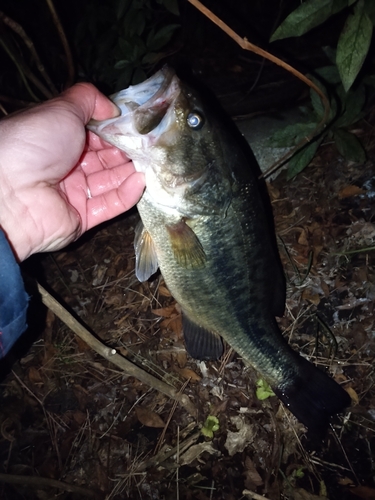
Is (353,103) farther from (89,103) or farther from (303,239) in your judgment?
(89,103)

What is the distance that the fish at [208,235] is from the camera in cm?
233

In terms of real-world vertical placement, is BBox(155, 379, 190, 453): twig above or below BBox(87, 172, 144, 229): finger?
below

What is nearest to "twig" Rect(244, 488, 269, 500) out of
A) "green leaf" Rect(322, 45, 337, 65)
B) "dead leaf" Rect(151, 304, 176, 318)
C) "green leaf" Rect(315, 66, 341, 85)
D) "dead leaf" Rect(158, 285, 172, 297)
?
"dead leaf" Rect(151, 304, 176, 318)

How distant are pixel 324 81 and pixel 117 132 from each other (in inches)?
86.9

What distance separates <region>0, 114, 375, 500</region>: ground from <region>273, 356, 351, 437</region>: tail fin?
18cm

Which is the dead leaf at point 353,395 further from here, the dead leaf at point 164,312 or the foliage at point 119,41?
the foliage at point 119,41

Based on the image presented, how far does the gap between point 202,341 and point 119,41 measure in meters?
2.91

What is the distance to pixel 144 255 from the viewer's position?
2.81 metres

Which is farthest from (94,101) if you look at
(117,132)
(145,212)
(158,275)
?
(158,275)

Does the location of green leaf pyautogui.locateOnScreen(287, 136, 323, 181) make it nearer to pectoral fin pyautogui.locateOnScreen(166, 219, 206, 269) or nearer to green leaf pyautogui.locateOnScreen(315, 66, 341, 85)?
green leaf pyautogui.locateOnScreen(315, 66, 341, 85)

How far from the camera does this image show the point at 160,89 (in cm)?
226

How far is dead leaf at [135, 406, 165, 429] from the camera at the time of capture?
335 cm

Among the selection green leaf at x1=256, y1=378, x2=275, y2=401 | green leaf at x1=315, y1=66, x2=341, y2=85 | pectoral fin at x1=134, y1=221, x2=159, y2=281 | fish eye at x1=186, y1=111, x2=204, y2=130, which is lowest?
green leaf at x1=256, y1=378, x2=275, y2=401

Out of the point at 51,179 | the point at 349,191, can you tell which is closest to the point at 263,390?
the point at 349,191
